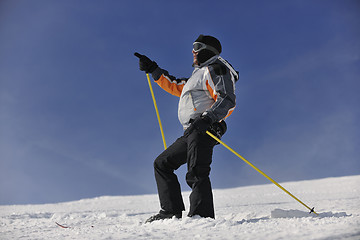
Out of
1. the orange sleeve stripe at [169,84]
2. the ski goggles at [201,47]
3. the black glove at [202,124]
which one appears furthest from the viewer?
the orange sleeve stripe at [169,84]

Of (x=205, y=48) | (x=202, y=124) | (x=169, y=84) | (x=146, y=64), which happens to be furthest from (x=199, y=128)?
(x=146, y=64)

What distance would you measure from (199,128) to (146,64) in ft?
4.47

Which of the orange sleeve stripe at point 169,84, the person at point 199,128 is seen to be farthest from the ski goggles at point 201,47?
the orange sleeve stripe at point 169,84

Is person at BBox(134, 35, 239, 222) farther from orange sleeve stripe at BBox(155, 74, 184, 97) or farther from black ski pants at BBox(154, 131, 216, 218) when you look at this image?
orange sleeve stripe at BBox(155, 74, 184, 97)

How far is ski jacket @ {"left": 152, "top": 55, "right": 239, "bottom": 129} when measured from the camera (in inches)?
124

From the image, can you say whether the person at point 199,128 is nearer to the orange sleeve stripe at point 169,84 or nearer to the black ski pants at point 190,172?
the black ski pants at point 190,172

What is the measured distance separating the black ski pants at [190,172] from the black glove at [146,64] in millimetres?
1057

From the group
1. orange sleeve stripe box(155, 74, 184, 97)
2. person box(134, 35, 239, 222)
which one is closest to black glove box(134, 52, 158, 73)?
orange sleeve stripe box(155, 74, 184, 97)

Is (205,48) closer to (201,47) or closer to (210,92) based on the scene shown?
(201,47)

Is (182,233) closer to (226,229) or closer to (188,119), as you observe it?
(226,229)

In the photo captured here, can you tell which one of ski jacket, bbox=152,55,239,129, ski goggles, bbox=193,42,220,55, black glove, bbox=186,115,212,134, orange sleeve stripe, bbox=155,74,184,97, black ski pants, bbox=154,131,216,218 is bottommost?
black ski pants, bbox=154,131,216,218

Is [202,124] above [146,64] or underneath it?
underneath

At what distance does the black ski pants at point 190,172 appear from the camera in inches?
125

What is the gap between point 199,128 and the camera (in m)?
3.08
